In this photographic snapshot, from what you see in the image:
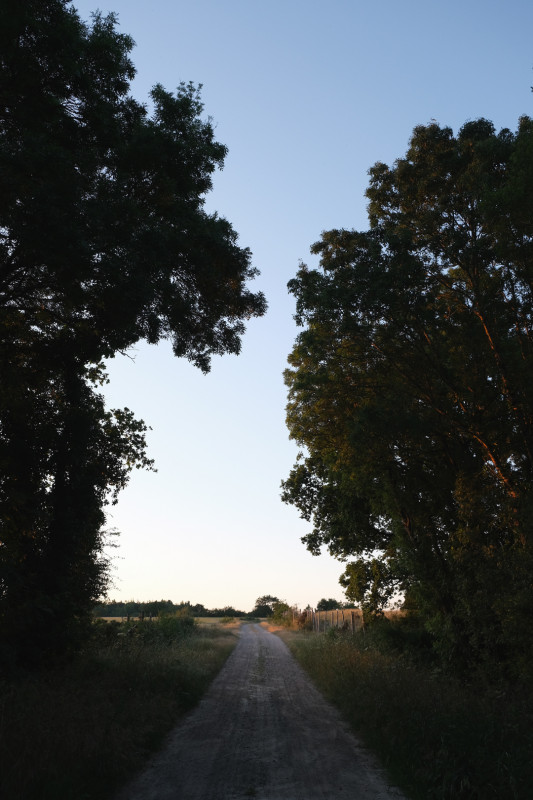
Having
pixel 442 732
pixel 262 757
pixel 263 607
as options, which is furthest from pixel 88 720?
pixel 263 607

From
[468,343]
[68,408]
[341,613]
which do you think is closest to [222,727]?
[68,408]

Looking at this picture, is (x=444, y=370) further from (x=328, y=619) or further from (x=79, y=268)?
(x=328, y=619)

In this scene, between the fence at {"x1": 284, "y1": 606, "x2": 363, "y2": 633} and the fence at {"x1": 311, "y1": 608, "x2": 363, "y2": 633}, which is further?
the fence at {"x1": 284, "y1": 606, "x2": 363, "y2": 633}

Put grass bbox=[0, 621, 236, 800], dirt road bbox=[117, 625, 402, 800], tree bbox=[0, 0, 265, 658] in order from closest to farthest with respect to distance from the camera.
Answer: grass bbox=[0, 621, 236, 800] < dirt road bbox=[117, 625, 402, 800] < tree bbox=[0, 0, 265, 658]

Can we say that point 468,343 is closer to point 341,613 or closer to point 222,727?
point 222,727

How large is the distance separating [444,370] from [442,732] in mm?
9990

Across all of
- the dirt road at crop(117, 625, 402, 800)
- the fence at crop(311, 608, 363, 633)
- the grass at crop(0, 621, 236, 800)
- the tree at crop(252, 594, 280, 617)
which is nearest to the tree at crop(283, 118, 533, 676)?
the dirt road at crop(117, 625, 402, 800)

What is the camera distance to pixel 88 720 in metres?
8.39

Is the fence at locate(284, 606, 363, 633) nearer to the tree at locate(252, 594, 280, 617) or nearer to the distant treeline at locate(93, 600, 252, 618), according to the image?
the distant treeline at locate(93, 600, 252, 618)

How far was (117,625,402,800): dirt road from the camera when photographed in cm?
667

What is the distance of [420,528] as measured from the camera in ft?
58.9

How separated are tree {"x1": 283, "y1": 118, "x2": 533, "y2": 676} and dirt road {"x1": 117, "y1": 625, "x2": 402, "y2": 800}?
213 inches

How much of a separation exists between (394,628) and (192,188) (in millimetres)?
19642

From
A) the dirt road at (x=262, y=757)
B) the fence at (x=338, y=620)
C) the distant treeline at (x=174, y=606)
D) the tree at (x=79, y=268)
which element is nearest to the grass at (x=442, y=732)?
the dirt road at (x=262, y=757)
